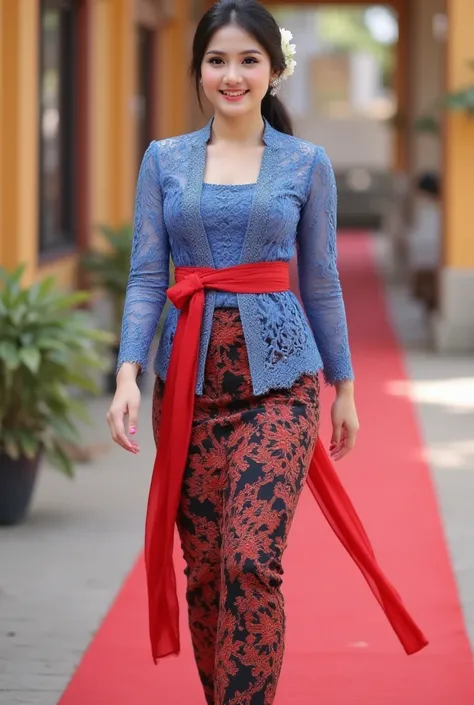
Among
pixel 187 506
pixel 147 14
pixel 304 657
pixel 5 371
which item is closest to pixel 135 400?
pixel 187 506

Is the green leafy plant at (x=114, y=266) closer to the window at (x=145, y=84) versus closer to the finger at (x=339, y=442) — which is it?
the window at (x=145, y=84)

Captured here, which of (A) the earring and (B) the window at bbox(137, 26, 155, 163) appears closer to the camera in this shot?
(A) the earring

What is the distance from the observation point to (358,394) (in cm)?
1068

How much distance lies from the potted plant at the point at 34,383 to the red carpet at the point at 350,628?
0.96 m

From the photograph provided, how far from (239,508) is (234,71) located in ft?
3.33

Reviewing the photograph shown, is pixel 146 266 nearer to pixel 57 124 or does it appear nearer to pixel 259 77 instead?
pixel 259 77

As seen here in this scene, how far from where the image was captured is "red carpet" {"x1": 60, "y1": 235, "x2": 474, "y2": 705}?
4508 millimetres

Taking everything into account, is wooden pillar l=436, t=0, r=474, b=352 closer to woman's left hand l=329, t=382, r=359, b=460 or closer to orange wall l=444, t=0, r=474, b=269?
orange wall l=444, t=0, r=474, b=269

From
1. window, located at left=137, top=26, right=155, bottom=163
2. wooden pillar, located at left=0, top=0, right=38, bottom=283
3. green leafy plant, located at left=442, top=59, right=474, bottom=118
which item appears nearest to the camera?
wooden pillar, located at left=0, top=0, right=38, bottom=283

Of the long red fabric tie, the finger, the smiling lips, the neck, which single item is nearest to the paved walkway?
the long red fabric tie

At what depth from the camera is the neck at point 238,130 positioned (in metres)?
3.73

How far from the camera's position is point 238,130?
12.3ft

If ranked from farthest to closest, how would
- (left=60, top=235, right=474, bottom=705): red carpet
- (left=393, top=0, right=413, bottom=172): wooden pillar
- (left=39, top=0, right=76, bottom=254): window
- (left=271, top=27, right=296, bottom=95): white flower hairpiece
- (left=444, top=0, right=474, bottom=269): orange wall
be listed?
(left=393, top=0, right=413, bottom=172): wooden pillar, (left=444, top=0, right=474, bottom=269): orange wall, (left=39, top=0, right=76, bottom=254): window, (left=60, top=235, right=474, bottom=705): red carpet, (left=271, top=27, right=296, bottom=95): white flower hairpiece

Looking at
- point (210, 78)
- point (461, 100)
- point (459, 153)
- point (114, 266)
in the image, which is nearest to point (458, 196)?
point (459, 153)
